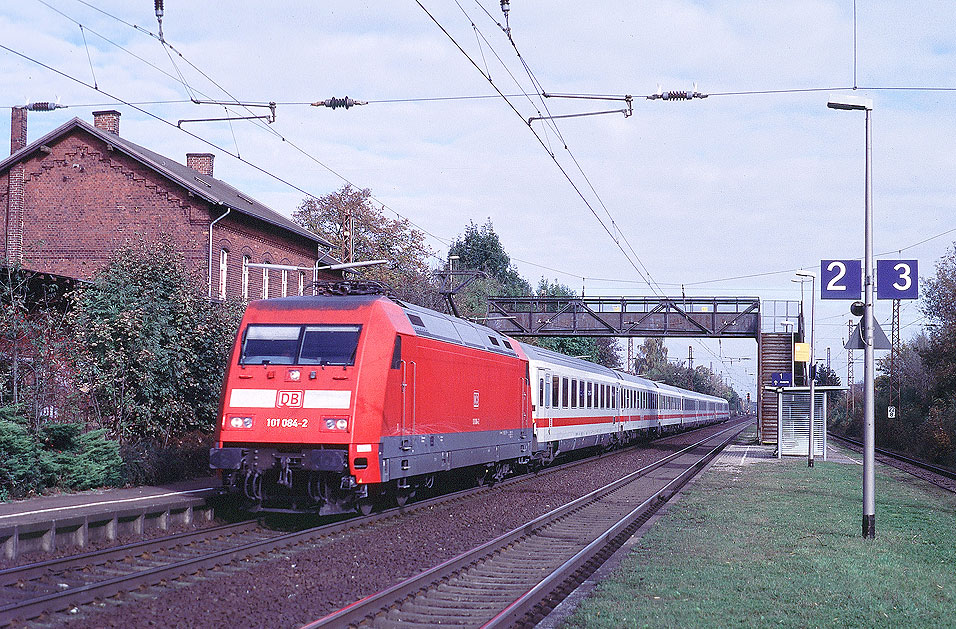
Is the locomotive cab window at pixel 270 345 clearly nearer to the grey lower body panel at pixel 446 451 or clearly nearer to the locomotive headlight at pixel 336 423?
the locomotive headlight at pixel 336 423

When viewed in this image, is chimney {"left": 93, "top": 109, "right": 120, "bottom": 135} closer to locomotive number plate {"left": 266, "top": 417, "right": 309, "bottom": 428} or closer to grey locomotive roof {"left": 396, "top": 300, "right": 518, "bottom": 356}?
grey locomotive roof {"left": 396, "top": 300, "right": 518, "bottom": 356}

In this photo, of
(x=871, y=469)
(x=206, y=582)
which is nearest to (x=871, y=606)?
(x=871, y=469)

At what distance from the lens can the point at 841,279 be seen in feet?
46.0

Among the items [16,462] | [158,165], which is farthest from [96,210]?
[16,462]

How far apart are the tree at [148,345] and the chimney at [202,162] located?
21.6 metres

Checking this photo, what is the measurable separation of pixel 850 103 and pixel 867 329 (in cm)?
328

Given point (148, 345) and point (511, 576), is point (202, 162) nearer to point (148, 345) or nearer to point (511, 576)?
point (148, 345)

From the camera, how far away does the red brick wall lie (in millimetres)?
32500

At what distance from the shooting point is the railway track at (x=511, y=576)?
8.38 meters

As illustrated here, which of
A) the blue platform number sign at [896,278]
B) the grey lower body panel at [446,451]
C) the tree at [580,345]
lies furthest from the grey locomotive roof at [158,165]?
the tree at [580,345]

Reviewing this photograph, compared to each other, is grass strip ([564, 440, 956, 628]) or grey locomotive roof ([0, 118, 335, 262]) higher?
grey locomotive roof ([0, 118, 335, 262])

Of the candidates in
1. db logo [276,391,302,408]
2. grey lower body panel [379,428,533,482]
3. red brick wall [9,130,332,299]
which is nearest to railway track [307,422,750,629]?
grey lower body panel [379,428,533,482]

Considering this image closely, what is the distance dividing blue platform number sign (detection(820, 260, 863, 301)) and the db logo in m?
7.80

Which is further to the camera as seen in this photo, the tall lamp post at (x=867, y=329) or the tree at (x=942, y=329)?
the tree at (x=942, y=329)
